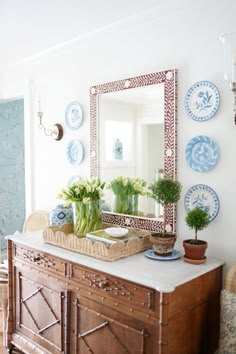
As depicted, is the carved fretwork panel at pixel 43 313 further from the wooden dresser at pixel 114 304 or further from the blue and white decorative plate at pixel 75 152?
the blue and white decorative plate at pixel 75 152

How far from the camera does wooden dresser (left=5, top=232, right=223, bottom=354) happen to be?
158 centimetres

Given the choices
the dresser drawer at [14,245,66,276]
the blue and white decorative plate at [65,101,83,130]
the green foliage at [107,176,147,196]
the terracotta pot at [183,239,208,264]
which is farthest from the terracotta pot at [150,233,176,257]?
the blue and white decorative plate at [65,101,83,130]

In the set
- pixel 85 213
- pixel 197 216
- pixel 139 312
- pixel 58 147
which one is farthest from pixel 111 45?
pixel 139 312

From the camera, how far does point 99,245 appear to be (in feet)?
6.27

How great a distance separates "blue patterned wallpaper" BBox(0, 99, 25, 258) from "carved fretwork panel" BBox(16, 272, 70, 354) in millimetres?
2064

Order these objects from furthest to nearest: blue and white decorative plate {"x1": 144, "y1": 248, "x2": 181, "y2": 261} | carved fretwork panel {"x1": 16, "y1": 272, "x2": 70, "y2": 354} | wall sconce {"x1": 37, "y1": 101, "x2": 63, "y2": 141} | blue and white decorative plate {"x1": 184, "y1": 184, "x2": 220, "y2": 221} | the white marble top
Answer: wall sconce {"x1": 37, "y1": 101, "x2": 63, "y2": 141} → carved fretwork panel {"x1": 16, "y1": 272, "x2": 70, "y2": 354} → blue and white decorative plate {"x1": 184, "y1": 184, "x2": 220, "y2": 221} → blue and white decorative plate {"x1": 144, "y1": 248, "x2": 181, "y2": 261} → the white marble top

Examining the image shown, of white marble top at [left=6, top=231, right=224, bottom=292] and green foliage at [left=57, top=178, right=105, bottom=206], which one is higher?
green foliage at [left=57, top=178, right=105, bottom=206]

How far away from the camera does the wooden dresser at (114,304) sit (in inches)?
62.3

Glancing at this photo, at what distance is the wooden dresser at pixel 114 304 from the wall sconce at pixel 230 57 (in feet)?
3.30

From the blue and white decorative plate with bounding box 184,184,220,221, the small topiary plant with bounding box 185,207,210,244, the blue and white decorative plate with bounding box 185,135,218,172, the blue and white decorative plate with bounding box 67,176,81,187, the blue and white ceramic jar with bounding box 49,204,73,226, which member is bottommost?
the blue and white ceramic jar with bounding box 49,204,73,226

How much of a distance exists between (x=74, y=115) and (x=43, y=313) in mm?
1549

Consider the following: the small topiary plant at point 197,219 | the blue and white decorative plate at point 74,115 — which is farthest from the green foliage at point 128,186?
the blue and white decorative plate at point 74,115

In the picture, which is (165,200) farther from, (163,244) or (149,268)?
(149,268)

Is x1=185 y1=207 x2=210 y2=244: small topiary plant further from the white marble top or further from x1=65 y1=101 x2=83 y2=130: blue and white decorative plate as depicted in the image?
x1=65 y1=101 x2=83 y2=130: blue and white decorative plate
